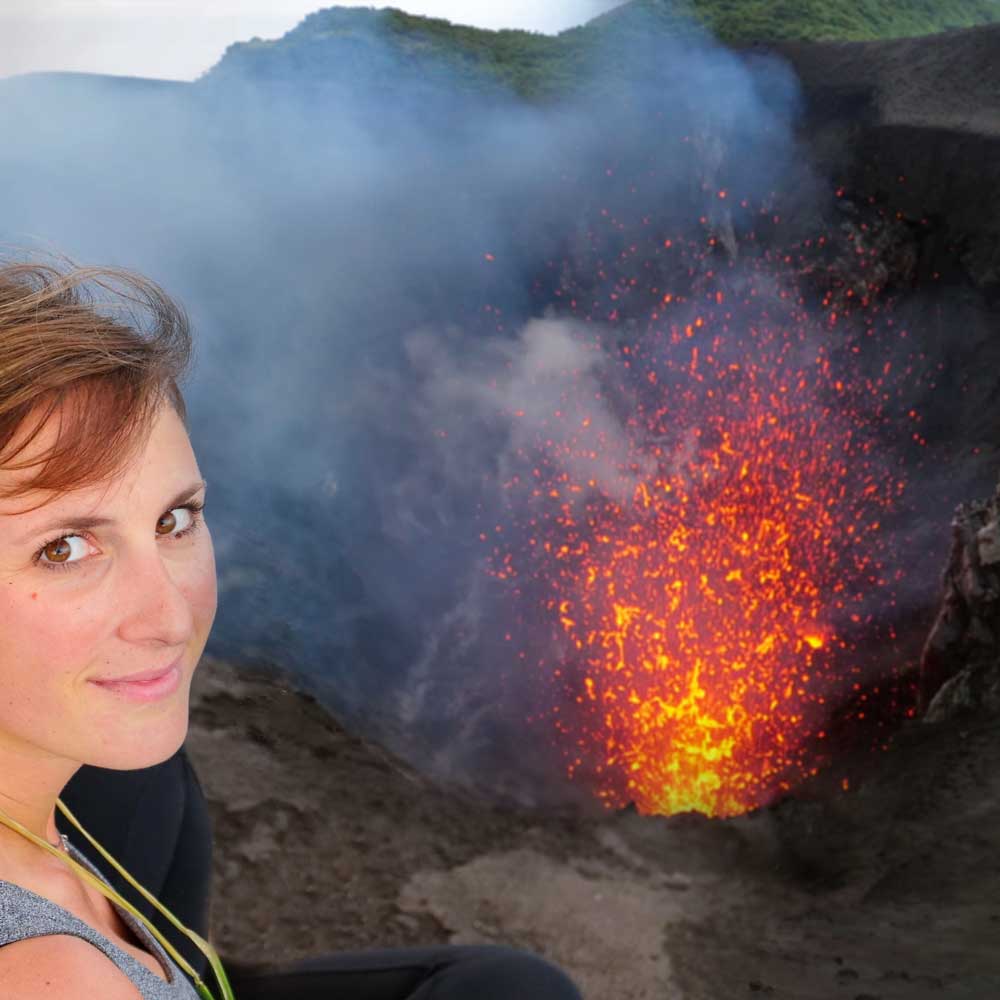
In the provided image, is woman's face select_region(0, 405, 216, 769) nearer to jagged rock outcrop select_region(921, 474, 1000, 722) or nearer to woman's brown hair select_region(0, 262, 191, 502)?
woman's brown hair select_region(0, 262, 191, 502)

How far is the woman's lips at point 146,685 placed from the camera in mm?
1243

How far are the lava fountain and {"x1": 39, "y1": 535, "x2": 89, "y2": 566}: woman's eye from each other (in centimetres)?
823

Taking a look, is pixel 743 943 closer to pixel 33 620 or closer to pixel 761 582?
pixel 33 620

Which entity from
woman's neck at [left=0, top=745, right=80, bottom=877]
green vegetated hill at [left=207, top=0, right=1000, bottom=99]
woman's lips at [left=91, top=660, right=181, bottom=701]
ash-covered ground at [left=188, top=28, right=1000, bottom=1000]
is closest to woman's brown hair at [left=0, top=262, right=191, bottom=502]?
woman's lips at [left=91, top=660, right=181, bottom=701]

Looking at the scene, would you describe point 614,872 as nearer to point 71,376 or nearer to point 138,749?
point 138,749

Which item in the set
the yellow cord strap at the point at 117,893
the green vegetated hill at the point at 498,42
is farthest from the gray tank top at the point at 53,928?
the green vegetated hill at the point at 498,42

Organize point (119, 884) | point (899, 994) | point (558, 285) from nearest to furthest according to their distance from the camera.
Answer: point (119, 884)
point (899, 994)
point (558, 285)

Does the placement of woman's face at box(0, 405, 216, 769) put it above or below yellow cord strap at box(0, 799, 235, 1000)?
above

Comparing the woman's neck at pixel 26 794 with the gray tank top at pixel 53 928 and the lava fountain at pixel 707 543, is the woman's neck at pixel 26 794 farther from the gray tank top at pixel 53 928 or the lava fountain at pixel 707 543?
the lava fountain at pixel 707 543

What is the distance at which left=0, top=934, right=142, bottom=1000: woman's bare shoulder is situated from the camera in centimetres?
97

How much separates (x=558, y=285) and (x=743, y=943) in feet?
30.3

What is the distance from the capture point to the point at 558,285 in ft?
42.0

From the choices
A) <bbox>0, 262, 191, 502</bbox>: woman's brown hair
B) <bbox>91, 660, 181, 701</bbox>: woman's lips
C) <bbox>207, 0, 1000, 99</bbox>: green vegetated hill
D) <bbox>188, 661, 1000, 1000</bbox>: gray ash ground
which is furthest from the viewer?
<bbox>207, 0, 1000, 99</bbox>: green vegetated hill

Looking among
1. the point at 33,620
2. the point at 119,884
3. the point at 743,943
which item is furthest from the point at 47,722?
the point at 743,943
